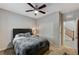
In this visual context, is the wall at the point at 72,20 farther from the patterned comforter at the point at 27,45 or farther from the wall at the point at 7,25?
the wall at the point at 7,25

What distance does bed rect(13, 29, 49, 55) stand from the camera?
1.70m

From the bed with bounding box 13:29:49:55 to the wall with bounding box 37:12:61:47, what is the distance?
0.11 metres

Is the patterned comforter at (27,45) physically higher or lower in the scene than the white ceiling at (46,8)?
lower

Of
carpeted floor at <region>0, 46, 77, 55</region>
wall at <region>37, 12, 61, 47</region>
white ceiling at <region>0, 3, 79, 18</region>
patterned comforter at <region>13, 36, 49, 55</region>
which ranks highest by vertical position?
white ceiling at <region>0, 3, 79, 18</region>

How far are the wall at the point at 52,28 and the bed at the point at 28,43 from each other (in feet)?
0.35

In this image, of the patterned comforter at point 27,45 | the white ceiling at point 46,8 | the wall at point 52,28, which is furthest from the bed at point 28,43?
the white ceiling at point 46,8

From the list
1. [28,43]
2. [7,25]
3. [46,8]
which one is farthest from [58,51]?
[7,25]

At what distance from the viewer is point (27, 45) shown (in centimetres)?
169

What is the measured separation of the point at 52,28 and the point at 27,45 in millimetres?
489

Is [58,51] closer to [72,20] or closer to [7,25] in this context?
[72,20]

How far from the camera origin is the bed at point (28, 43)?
5.57 feet

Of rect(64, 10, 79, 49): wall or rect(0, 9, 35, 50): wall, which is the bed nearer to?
rect(0, 9, 35, 50): wall

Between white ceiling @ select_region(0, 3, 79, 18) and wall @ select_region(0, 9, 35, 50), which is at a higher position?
white ceiling @ select_region(0, 3, 79, 18)

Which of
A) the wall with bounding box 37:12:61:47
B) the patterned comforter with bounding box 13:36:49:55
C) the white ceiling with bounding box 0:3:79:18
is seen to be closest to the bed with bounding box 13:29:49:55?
the patterned comforter with bounding box 13:36:49:55
